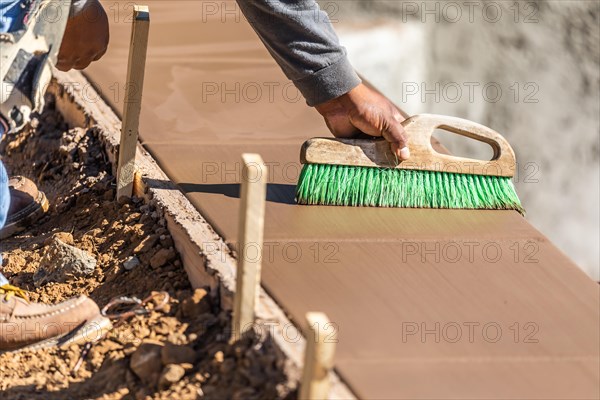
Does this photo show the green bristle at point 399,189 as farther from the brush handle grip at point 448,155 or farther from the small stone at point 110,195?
the small stone at point 110,195

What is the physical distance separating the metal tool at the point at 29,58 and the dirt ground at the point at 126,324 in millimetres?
670

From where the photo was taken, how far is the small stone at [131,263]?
3648mm

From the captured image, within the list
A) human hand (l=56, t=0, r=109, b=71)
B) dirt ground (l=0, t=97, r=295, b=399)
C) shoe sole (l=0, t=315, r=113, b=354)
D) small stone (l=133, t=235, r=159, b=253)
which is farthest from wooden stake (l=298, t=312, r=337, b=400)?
human hand (l=56, t=0, r=109, b=71)

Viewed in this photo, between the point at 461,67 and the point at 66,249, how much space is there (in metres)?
4.61

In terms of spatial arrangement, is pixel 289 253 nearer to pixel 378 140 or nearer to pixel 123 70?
pixel 378 140

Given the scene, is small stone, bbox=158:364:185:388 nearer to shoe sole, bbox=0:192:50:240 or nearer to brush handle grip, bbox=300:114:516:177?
brush handle grip, bbox=300:114:516:177

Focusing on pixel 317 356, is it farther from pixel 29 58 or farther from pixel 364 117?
pixel 29 58

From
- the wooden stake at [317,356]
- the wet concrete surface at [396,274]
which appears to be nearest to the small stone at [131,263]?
the wet concrete surface at [396,274]

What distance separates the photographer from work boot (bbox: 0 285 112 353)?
3.25 meters

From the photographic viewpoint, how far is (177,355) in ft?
9.64

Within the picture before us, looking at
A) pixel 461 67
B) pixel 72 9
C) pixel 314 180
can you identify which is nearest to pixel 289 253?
pixel 314 180

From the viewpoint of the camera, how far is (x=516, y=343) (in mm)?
3107

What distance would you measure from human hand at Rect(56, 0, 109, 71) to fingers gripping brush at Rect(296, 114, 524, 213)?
3.58 ft

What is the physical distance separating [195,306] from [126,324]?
272 millimetres
